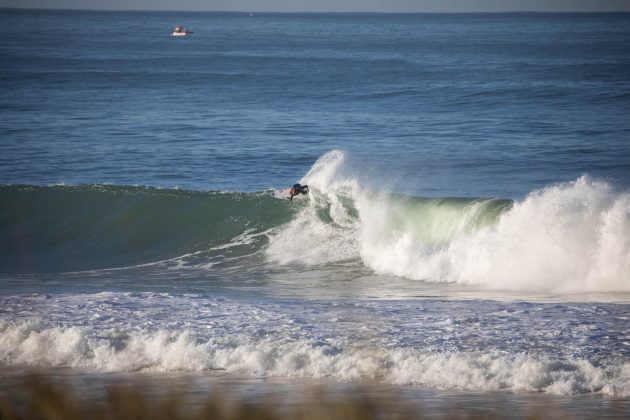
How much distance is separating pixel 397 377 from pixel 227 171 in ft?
61.2

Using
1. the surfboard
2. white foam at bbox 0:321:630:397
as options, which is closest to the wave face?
the surfboard

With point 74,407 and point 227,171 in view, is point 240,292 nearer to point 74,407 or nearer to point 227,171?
point 74,407

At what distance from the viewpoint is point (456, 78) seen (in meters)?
63.4

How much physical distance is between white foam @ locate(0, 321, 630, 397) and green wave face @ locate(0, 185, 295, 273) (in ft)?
25.2

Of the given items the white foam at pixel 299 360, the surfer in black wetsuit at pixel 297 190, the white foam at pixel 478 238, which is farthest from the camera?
the surfer in black wetsuit at pixel 297 190

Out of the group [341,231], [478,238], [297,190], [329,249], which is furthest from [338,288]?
[297,190]

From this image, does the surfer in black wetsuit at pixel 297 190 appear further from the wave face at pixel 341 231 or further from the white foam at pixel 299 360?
the white foam at pixel 299 360

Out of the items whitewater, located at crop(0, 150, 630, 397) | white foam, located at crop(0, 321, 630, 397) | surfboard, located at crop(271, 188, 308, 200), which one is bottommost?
white foam, located at crop(0, 321, 630, 397)

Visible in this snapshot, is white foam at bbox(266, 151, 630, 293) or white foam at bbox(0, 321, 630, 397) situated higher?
white foam at bbox(266, 151, 630, 293)

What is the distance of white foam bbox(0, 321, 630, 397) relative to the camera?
10133 mm

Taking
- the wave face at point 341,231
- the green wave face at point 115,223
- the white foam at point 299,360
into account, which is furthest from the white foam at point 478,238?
the white foam at point 299,360

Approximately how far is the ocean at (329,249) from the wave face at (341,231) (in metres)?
0.06

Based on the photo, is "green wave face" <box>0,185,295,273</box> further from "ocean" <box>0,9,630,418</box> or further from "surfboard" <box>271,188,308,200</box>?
"surfboard" <box>271,188,308,200</box>

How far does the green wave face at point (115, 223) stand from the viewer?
20.6m
